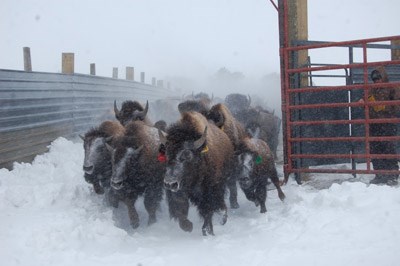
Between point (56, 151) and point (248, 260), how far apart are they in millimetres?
6556

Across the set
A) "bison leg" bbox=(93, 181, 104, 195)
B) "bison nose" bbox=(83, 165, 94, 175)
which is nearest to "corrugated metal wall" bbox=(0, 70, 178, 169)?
"bison leg" bbox=(93, 181, 104, 195)

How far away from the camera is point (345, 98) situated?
8289mm

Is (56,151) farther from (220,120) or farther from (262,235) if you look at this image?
(262,235)

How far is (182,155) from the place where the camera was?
5520mm

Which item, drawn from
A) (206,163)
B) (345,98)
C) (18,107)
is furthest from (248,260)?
(18,107)

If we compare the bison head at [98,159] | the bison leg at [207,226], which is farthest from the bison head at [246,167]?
the bison head at [98,159]

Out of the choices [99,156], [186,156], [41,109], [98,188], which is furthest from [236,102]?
[186,156]

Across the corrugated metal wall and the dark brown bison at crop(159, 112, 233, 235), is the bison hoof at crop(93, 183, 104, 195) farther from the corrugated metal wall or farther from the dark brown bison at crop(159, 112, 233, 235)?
the corrugated metal wall

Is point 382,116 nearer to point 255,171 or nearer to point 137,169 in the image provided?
point 255,171

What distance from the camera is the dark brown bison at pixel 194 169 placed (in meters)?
5.50

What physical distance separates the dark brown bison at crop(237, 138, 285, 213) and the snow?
27 centimetres

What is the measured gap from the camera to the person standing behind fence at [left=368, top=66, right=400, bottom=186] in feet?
24.7

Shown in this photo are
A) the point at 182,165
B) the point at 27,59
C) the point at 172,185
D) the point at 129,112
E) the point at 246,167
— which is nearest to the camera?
the point at 172,185

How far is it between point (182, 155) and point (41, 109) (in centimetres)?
565
